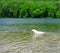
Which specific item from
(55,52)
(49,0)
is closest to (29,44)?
(55,52)

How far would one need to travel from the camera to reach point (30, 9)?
3416 cm

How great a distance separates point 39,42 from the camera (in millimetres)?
14094

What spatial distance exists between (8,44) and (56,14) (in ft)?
63.4

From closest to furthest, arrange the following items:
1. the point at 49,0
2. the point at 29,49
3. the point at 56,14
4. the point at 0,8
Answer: the point at 29,49
the point at 56,14
the point at 0,8
the point at 49,0

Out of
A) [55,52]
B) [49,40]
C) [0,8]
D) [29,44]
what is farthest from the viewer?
[0,8]

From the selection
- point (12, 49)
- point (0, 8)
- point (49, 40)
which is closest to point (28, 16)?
point (0, 8)

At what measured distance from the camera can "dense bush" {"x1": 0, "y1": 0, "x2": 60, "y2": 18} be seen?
33.3 m

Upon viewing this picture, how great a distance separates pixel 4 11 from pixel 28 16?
2.99m

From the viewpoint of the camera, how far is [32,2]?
3544 cm

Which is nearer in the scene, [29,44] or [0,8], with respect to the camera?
[29,44]

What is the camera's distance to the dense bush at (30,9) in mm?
33281

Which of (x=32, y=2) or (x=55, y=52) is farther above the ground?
(x=55, y=52)

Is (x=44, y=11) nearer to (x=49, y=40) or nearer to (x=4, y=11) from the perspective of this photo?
(x=4, y=11)

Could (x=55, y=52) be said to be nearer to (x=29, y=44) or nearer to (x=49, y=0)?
(x=29, y=44)
